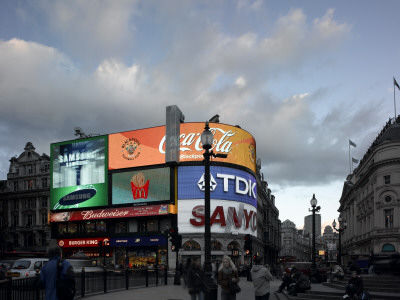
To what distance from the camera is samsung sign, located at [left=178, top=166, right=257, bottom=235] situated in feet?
229

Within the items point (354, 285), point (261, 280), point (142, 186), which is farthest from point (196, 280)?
point (142, 186)

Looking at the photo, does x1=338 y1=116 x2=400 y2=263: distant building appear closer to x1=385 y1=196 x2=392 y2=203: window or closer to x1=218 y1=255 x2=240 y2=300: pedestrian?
x1=385 y1=196 x2=392 y2=203: window

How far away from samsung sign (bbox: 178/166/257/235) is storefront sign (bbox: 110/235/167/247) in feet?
13.0

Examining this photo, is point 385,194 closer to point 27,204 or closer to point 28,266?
point 28,266

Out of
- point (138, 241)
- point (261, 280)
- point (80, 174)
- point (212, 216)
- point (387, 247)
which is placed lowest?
point (387, 247)

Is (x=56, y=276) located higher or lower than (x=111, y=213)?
lower

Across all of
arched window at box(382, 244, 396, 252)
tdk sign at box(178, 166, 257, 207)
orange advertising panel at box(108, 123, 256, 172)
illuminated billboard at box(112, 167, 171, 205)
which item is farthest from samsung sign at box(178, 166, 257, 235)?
arched window at box(382, 244, 396, 252)

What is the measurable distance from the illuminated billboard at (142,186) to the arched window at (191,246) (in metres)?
6.69

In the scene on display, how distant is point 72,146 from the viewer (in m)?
80.9

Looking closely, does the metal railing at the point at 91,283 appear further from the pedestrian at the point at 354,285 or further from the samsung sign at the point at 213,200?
the samsung sign at the point at 213,200

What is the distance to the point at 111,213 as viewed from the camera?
75000 millimetres

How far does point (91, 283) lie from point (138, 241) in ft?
167

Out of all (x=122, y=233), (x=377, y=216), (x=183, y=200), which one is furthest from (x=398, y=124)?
(x=122, y=233)

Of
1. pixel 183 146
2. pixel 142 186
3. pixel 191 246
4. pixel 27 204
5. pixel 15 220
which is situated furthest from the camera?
pixel 15 220
